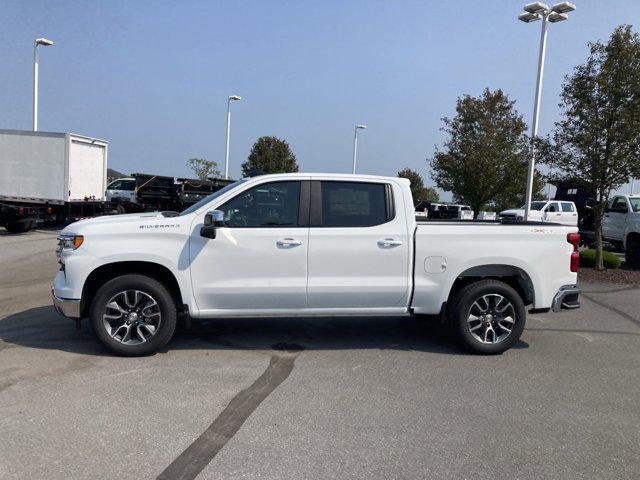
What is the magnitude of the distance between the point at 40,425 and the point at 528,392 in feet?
12.9

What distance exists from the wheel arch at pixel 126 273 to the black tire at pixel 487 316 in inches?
112

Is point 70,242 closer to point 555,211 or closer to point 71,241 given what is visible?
point 71,241

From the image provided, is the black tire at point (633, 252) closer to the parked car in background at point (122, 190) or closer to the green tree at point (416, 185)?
the parked car in background at point (122, 190)

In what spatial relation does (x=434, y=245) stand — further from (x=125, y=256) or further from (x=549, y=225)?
(x=125, y=256)

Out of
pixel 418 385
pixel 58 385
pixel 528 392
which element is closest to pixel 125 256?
pixel 58 385

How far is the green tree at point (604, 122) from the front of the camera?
40.0 feet

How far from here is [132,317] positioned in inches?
219

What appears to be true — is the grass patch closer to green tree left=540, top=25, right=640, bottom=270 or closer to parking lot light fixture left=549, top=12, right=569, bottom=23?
green tree left=540, top=25, right=640, bottom=270

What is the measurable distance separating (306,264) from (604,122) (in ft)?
32.0

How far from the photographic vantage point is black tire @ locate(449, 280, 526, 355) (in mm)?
5926

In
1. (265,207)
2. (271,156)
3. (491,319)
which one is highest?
(271,156)

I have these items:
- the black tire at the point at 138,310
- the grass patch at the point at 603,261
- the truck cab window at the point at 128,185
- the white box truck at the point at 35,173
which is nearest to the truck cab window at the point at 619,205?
the grass patch at the point at 603,261

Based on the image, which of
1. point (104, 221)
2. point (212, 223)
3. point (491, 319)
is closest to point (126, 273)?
point (104, 221)

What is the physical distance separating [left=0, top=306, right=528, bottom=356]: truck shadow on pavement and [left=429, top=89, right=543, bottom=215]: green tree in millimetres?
18901
